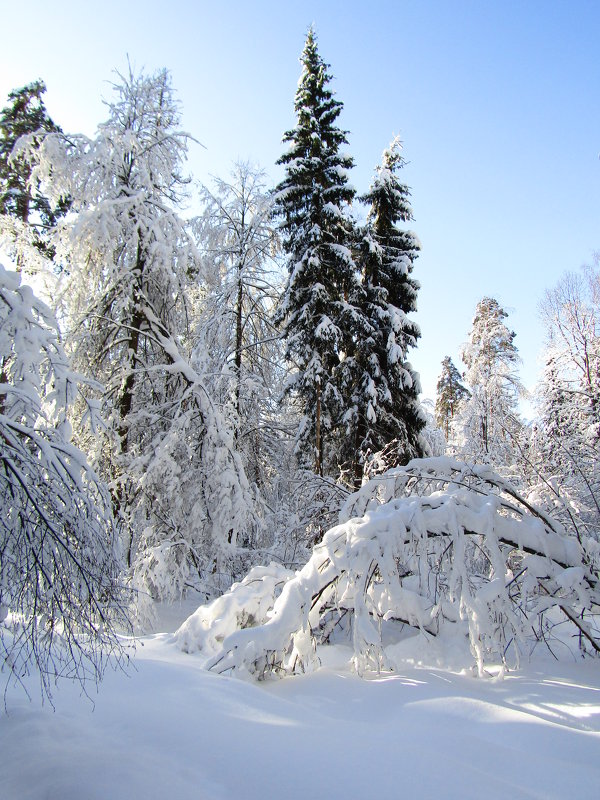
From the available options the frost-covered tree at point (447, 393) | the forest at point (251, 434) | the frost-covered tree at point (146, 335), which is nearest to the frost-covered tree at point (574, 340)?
the forest at point (251, 434)

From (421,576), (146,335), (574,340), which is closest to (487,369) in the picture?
(574,340)

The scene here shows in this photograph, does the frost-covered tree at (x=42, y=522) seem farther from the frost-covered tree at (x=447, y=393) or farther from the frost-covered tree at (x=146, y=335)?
the frost-covered tree at (x=447, y=393)

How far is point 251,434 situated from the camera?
12.8m

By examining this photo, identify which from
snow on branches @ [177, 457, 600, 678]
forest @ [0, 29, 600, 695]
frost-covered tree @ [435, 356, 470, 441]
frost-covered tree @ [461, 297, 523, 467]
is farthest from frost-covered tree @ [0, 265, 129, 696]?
frost-covered tree @ [435, 356, 470, 441]

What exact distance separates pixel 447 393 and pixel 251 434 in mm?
26385

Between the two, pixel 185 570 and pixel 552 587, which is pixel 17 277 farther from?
pixel 185 570

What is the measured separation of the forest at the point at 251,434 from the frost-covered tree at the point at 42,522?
0.02 meters

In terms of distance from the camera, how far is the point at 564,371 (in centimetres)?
1446

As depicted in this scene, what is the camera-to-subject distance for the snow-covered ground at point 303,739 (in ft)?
7.27

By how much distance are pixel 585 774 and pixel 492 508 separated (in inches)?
73.9

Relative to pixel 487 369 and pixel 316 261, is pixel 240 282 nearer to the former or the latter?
pixel 316 261

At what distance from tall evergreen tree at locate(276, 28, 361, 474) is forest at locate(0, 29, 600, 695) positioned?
78 mm

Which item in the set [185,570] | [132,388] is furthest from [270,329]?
[185,570]

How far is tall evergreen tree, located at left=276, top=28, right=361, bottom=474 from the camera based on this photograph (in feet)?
44.4
